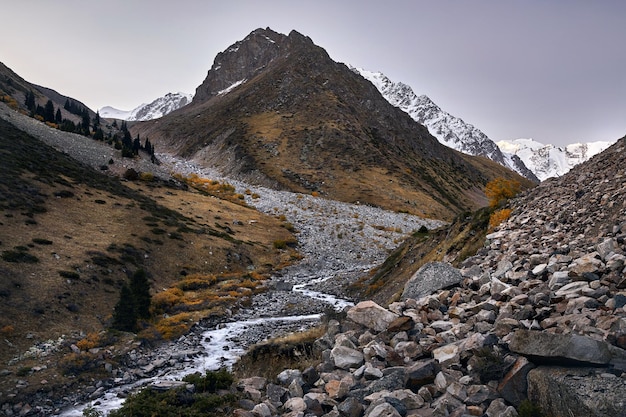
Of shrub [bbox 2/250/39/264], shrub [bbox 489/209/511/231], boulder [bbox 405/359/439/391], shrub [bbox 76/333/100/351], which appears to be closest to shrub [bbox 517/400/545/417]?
boulder [bbox 405/359/439/391]

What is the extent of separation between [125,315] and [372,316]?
73.7 feet

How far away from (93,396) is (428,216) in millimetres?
99164

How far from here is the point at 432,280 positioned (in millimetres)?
12688

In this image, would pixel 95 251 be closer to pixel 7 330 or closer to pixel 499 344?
pixel 7 330

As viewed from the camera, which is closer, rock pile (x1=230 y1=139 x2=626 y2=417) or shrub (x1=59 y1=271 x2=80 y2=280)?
rock pile (x1=230 y1=139 x2=626 y2=417)

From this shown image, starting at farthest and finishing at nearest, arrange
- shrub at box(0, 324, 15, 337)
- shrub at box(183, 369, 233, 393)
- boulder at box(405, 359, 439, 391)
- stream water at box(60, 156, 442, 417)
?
1. stream water at box(60, 156, 442, 417)
2. shrub at box(0, 324, 15, 337)
3. shrub at box(183, 369, 233, 393)
4. boulder at box(405, 359, 439, 391)

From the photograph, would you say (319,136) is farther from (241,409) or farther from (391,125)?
(241,409)

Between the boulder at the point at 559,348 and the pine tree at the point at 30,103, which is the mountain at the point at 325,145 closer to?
the pine tree at the point at 30,103

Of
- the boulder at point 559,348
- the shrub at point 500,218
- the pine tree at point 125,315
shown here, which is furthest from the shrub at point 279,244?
the boulder at point 559,348

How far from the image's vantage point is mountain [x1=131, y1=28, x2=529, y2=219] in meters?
121

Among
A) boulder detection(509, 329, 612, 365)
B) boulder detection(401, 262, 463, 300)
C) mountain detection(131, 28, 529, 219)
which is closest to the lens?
boulder detection(509, 329, 612, 365)

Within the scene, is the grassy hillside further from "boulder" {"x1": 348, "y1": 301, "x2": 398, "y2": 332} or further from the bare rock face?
the bare rock face

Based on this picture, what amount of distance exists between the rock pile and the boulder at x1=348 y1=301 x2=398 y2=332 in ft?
0.10

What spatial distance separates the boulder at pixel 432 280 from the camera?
1227 cm
